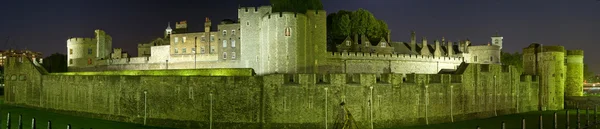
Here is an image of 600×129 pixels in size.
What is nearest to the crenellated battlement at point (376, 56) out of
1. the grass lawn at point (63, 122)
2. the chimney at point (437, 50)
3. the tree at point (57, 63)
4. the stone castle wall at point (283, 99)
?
the chimney at point (437, 50)

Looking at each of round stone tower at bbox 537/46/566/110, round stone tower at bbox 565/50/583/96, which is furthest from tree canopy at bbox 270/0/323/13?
round stone tower at bbox 565/50/583/96

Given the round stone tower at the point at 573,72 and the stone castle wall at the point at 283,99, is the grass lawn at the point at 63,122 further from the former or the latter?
the round stone tower at the point at 573,72

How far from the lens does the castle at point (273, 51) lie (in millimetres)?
38312

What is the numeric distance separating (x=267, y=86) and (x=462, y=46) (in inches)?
1866

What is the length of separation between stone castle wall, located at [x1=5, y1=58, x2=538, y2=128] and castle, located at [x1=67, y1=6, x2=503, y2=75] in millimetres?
10416

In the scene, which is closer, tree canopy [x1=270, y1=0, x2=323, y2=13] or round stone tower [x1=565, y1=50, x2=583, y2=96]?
tree canopy [x1=270, y1=0, x2=323, y2=13]

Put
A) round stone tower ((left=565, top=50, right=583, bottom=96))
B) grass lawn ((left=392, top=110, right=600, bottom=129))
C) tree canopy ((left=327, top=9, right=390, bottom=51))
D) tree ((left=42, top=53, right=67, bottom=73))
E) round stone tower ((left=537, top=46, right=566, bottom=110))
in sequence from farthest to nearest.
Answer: tree ((left=42, top=53, right=67, bottom=73))
tree canopy ((left=327, top=9, right=390, bottom=51))
round stone tower ((left=565, top=50, right=583, bottom=96))
round stone tower ((left=537, top=46, right=566, bottom=110))
grass lawn ((left=392, top=110, right=600, bottom=129))

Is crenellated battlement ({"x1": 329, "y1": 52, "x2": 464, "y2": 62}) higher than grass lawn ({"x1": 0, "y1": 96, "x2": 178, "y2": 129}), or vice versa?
crenellated battlement ({"x1": 329, "y1": 52, "x2": 464, "y2": 62})

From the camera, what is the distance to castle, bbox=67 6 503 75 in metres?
38.3

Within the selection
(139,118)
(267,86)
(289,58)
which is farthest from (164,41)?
(267,86)

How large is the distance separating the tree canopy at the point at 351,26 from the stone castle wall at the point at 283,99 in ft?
79.7

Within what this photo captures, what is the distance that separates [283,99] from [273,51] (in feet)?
40.0

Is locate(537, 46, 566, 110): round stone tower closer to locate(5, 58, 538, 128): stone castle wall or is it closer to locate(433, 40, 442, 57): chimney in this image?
locate(5, 58, 538, 128): stone castle wall

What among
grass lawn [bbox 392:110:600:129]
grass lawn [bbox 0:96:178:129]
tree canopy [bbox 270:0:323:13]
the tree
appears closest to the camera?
grass lawn [bbox 0:96:178:129]
